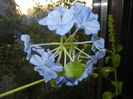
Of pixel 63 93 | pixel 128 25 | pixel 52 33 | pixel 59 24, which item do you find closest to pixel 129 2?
pixel 128 25

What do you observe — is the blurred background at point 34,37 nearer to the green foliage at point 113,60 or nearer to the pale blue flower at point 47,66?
the green foliage at point 113,60

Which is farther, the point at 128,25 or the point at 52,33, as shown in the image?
the point at 128,25

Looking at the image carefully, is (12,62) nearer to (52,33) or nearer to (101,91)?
(52,33)

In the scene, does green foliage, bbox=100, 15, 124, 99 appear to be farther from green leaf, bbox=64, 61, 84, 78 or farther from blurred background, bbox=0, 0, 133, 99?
green leaf, bbox=64, 61, 84, 78

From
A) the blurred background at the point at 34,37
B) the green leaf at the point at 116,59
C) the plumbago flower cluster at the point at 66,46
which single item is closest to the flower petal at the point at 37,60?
the plumbago flower cluster at the point at 66,46

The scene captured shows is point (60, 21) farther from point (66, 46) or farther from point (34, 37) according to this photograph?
point (34, 37)

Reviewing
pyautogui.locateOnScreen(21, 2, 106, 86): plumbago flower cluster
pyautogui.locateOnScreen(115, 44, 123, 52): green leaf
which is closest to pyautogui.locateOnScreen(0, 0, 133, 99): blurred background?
pyautogui.locateOnScreen(115, 44, 123, 52): green leaf
